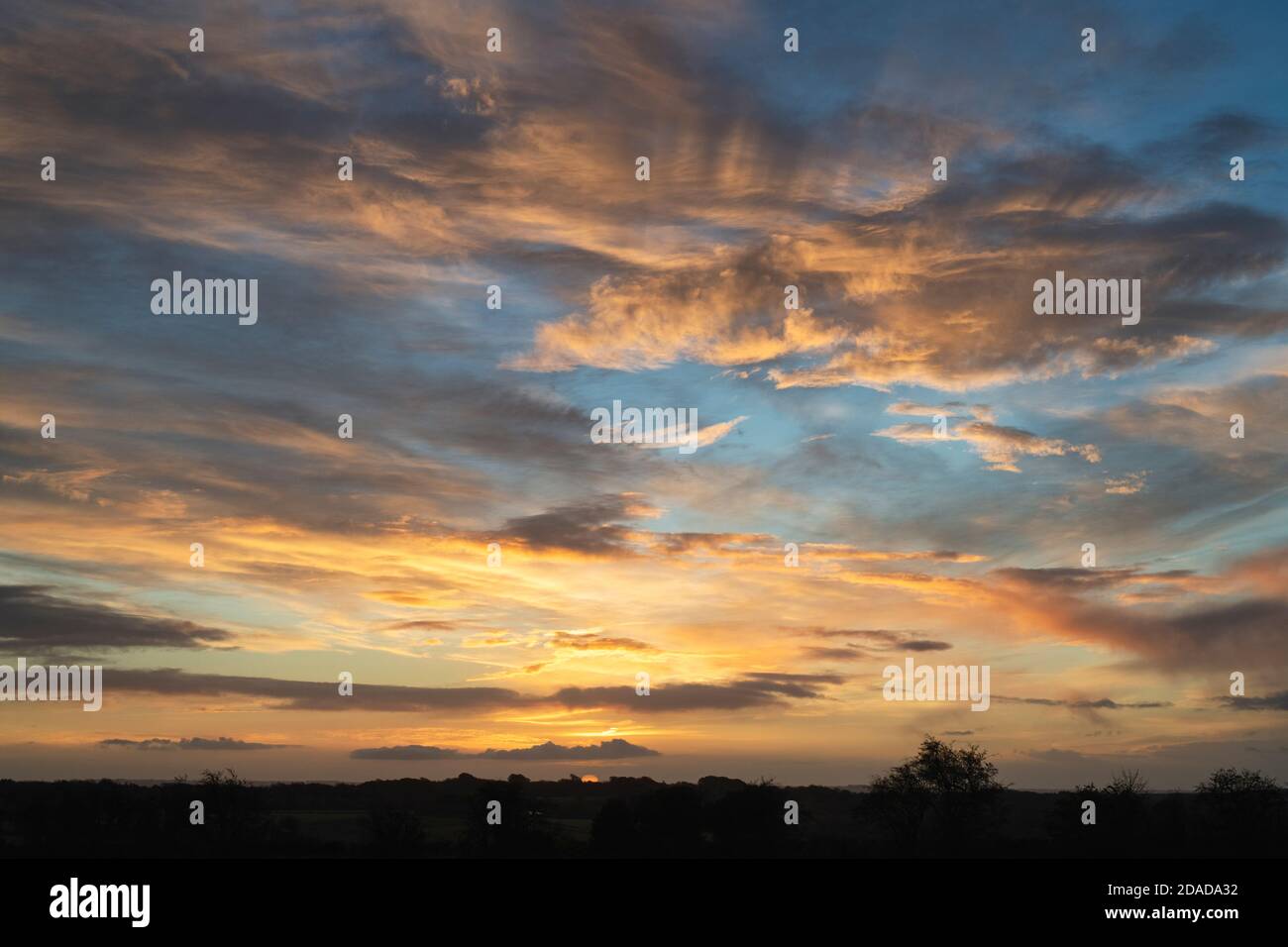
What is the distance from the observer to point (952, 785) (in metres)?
128

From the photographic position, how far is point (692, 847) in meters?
117
